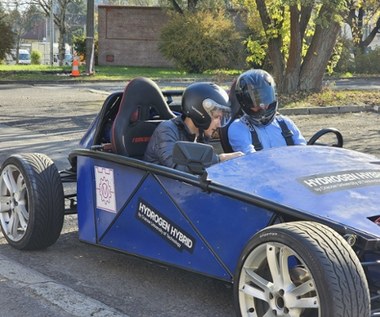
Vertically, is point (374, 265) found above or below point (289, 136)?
below

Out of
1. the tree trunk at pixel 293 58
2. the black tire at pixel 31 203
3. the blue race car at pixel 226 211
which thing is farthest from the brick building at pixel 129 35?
the blue race car at pixel 226 211

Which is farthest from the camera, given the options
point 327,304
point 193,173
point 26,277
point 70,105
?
point 70,105

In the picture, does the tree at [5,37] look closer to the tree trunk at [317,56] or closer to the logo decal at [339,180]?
the tree trunk at [317,56]

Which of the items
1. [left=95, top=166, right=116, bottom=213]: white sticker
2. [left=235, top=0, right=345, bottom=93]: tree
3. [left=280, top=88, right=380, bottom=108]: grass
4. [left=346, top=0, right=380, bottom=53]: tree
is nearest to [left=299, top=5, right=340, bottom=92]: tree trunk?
[left=235, top=0, right=345, bottom=93]: tree

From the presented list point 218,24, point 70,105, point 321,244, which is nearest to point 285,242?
point 321,244

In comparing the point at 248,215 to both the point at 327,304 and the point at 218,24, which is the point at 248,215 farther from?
the point at 218,24

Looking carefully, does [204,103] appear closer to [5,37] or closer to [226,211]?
[226,211]

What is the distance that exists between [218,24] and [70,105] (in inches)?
689

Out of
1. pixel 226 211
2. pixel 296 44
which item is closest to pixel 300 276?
pixel 226 211

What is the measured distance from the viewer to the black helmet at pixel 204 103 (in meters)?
4.55

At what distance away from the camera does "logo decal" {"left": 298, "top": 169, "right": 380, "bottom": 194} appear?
12.2 feet

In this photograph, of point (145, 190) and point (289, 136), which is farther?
point (289, 136)

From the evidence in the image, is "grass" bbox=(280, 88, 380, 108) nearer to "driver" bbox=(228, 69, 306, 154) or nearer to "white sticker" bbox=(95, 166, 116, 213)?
"driver" bbox=(228, 69, 306, 154)

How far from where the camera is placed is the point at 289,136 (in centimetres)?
502
